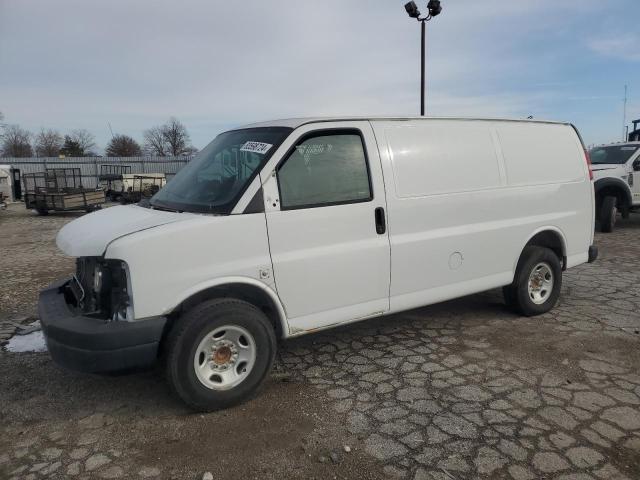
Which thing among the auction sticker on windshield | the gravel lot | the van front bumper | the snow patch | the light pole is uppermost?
the light pole

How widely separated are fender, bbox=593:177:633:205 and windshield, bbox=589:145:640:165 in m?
0.63

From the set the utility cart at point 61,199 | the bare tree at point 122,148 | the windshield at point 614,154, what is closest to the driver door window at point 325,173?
the windshield at point 614,154

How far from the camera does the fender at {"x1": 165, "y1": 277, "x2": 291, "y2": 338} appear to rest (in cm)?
311

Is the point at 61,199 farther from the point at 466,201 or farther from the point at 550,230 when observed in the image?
the point at 550,230

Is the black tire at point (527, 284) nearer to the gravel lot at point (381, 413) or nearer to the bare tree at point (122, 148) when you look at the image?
the gravel lot at point (381, 413)

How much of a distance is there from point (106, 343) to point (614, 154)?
1221cm

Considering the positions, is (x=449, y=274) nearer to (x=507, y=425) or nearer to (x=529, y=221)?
(x=529, y=221)

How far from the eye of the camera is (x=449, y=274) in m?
4.26

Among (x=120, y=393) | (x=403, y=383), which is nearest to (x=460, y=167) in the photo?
(x=403, y=383)

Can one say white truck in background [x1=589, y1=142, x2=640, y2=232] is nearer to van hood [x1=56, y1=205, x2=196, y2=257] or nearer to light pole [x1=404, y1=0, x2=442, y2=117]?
light pole [x1=404, y1=0, x2=442, y2=117]

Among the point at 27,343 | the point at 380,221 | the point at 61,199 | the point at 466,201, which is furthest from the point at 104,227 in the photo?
the point at 61,199

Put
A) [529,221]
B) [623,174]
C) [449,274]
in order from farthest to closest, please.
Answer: [623,174], [529,221], [449,274]

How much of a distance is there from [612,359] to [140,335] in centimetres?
368

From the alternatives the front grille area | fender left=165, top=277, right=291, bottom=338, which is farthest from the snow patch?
fender left=165, top=277, right=291, bottom=338
